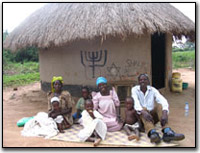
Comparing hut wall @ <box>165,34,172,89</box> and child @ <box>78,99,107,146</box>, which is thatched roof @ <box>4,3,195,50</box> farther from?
child @ <box>78,99,107,146</box>

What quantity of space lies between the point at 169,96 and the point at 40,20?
4.49 m

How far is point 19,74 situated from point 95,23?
29.9 ft

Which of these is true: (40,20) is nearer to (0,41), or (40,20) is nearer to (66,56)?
(66,56)

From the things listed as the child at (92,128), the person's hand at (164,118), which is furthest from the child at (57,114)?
the person's hand at (164,118)

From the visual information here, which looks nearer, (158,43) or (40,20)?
(40,20)

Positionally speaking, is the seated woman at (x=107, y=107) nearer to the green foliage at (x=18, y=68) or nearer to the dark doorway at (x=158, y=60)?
the dark doorway at (x=158, y=60)

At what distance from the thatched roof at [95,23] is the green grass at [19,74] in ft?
13.3

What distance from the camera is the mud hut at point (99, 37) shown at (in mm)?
4973

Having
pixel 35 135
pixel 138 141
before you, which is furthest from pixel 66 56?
pixel 138 141

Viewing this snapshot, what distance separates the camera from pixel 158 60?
25.3ft

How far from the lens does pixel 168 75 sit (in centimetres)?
696

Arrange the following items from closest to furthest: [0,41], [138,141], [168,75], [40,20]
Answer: [138,141], [0,41], [40,20], [168,75]

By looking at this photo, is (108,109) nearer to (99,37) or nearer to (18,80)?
(99,37)

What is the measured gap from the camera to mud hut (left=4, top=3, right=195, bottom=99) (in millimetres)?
4973
